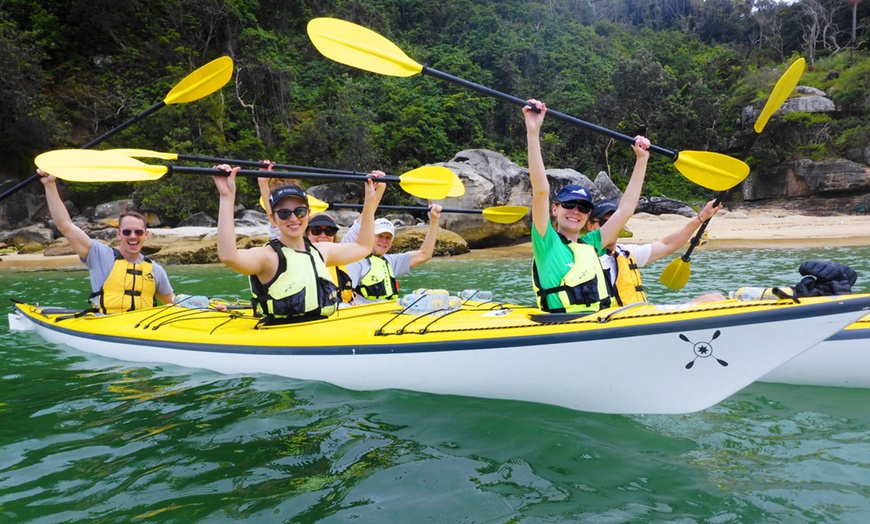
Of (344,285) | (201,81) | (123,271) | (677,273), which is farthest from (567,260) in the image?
(201,81)

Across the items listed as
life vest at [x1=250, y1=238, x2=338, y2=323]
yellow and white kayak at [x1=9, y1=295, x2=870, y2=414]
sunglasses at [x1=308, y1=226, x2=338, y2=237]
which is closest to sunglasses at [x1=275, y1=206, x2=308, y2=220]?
life vest at [x1=250, y1=238, x2=338, y2=323]

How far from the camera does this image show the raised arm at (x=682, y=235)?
392cm

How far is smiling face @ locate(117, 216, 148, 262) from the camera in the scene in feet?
14.5

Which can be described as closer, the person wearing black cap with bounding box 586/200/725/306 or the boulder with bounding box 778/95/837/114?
the person wearing black cap with bounding box 586/200/725/306

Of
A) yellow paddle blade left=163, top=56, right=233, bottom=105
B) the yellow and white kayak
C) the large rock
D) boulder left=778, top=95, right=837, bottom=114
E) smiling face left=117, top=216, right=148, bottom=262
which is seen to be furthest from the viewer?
boulder left=778, top=95, right=837, bottom=114

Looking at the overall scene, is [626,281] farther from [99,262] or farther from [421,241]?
[421,241]

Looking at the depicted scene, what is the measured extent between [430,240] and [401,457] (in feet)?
9.74

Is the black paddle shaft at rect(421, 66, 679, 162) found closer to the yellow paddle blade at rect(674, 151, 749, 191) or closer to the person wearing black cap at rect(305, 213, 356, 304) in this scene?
the yellow paddle blade at rect(674, 151, 749, 191)

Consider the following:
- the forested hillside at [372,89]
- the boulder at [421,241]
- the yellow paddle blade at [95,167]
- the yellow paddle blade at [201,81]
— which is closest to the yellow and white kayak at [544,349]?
the yellow paddle blade at [95,167]

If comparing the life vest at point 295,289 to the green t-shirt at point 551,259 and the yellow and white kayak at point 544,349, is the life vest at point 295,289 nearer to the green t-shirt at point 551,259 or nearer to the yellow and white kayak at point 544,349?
the yellow and white kayak at point 544,349

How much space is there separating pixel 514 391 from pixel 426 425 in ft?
1.62

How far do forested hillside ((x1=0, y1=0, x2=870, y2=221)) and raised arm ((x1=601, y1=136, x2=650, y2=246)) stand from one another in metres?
17.4

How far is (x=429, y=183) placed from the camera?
4801 mm

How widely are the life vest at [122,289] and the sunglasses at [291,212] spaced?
227 cm
